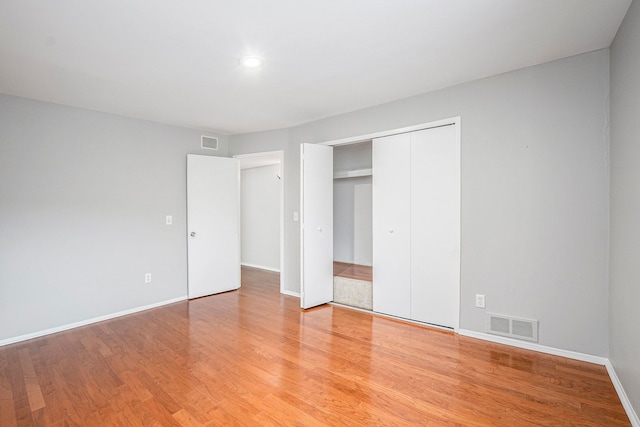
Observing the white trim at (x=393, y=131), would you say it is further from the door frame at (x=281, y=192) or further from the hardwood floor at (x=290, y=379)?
the hardwood floor at (x=290, y=379)

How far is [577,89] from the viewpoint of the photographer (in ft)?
8.35

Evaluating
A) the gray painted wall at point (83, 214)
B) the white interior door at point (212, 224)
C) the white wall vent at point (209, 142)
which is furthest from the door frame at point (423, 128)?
the gray painted wall at point (83, 214)

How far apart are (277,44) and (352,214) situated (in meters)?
2.96

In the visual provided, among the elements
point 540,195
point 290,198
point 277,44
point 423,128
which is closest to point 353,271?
point 290,198

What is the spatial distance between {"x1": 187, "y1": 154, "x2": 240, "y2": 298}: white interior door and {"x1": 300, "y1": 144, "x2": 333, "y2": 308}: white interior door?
5.02 feet

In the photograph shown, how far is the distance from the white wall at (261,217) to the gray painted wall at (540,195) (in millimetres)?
3929

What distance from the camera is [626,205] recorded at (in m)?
2.03

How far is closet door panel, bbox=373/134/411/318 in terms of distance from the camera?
360cm

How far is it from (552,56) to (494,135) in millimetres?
714

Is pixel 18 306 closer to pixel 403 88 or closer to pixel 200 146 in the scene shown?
pixel 200 146

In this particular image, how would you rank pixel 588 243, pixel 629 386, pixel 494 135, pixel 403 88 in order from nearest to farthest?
pixel 629 386 < pixel 588 243 < pixel 494 135 < pixel 403 88

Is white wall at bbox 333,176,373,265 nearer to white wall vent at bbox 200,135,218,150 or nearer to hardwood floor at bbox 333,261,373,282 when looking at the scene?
hardwood floor at bbox 333,261,373,282

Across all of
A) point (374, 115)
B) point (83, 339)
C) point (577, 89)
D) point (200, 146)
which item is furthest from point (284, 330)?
point (577, 89)

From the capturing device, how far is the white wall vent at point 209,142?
191 inches
